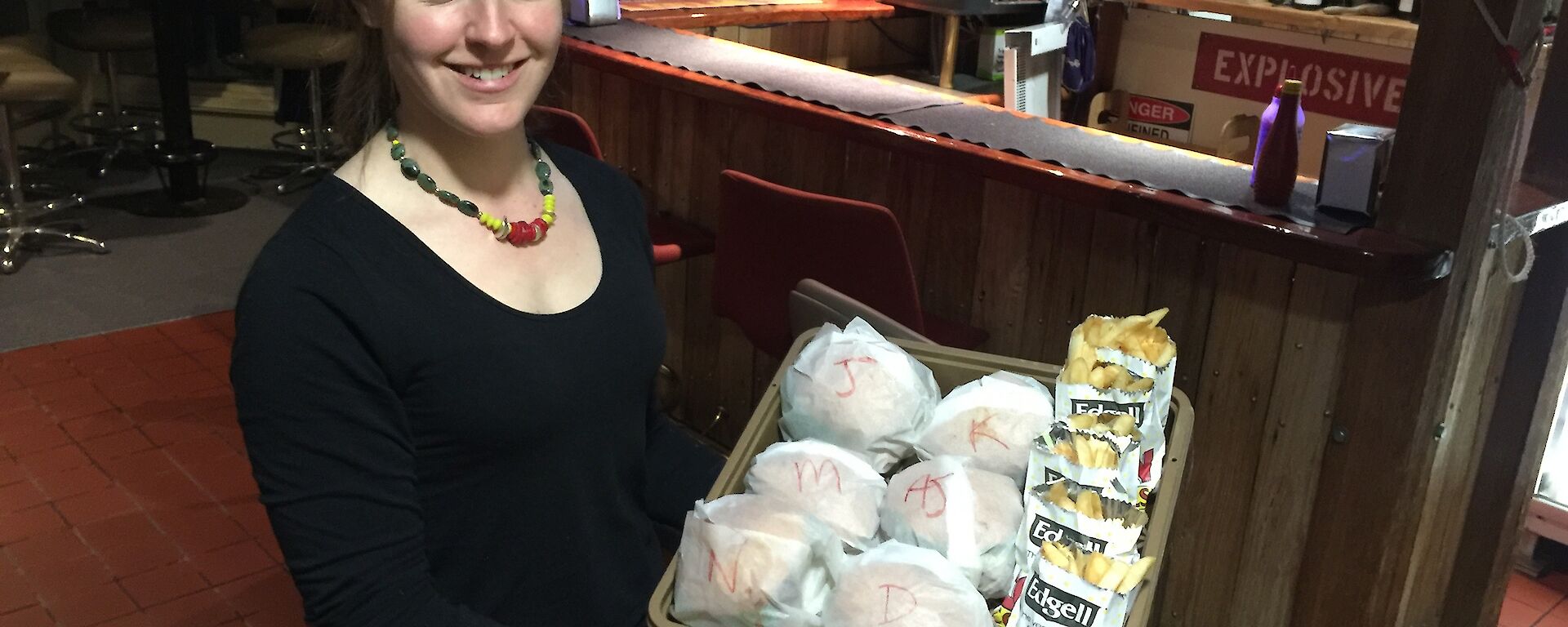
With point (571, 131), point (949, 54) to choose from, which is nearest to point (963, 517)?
point (571, 131)

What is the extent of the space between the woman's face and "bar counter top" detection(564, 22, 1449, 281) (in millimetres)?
1461

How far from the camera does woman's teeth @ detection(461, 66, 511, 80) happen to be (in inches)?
44.8

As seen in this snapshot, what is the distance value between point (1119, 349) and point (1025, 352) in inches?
71.2

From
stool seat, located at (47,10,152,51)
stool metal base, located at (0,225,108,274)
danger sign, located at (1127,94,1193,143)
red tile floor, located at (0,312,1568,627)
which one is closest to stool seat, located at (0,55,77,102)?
stool metal base, located at (0,225,108,274)

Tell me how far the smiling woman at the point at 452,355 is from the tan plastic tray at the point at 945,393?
0.13 m

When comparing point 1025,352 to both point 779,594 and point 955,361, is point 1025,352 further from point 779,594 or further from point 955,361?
point 779,594

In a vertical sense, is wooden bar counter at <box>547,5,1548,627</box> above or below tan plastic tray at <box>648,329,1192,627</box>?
below

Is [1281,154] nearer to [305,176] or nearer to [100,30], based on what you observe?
[305,176]

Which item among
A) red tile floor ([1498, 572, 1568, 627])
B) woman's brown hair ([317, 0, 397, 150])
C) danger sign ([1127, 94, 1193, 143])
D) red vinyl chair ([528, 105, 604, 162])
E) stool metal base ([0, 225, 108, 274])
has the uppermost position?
woman's brown hair ([317, 0, 397, 150])

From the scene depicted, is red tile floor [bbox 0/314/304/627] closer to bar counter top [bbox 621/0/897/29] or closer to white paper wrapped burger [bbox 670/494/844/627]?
bar counter top [bbox 621/0/897/29]

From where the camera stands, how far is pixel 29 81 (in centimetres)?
472

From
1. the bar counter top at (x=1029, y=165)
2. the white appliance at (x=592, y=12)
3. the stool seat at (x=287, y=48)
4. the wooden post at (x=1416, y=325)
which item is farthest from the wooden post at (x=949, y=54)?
the stool seat at (x=287, y=48)

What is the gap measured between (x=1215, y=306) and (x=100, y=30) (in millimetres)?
5151

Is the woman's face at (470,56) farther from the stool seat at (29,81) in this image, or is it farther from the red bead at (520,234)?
the stool seat at (29,81)
